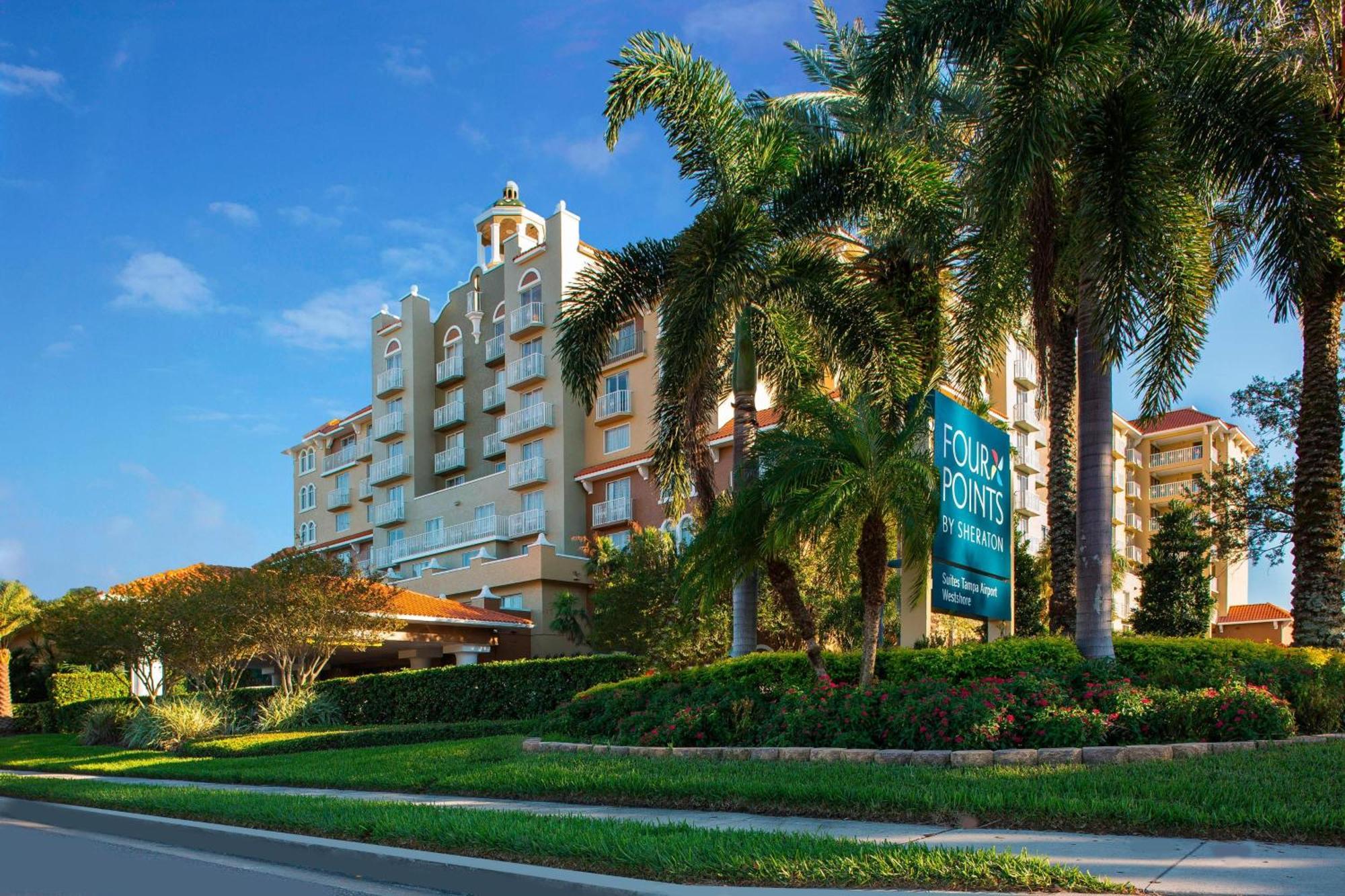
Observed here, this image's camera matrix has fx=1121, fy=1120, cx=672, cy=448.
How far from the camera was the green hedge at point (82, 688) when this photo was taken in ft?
133

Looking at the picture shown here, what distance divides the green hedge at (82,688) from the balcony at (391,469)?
19242mm

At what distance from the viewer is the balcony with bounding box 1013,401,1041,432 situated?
170 feet

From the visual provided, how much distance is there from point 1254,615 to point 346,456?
55340mm

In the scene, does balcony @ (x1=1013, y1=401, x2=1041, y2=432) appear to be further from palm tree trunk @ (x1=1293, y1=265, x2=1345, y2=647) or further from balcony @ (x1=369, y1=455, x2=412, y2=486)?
palm tree trunk @ (x1=1293, y1=265, x2=1345, y2=647)

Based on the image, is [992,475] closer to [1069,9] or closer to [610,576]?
[1069,9]

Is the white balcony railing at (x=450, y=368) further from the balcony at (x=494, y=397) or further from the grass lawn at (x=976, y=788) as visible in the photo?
the grass lawn at (x=976, y=788)

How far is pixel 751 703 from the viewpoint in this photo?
1513 centimetres

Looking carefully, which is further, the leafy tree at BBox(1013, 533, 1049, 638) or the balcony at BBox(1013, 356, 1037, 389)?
the balcony at BBox(1013, 356, 1037, 389)

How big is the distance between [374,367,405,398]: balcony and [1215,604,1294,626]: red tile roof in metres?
48.4

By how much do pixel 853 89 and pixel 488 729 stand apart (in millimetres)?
16546

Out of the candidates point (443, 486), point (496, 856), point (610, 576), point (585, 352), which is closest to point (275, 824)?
point (496, 856)

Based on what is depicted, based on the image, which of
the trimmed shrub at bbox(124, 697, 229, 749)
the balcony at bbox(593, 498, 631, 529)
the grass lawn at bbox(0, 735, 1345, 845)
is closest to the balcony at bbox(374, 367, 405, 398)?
the balcony at bbox(593, 498, 631, 529)

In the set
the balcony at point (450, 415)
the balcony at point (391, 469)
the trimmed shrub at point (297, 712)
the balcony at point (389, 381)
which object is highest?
the balcony at point (389, 381)

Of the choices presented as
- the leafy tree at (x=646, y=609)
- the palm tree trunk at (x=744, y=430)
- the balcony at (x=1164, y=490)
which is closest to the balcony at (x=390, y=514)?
the leafy tree at (x=646, y=609)
